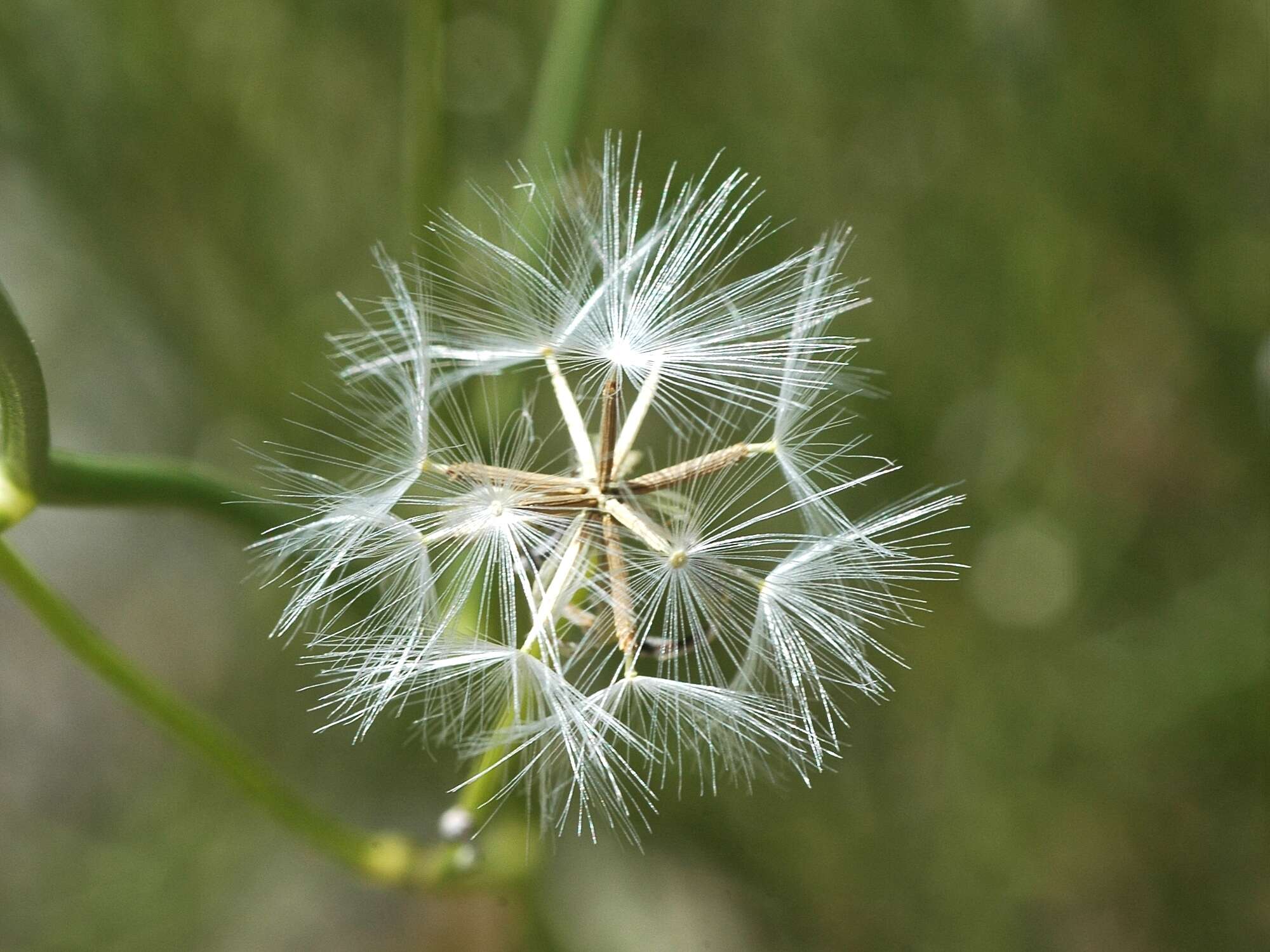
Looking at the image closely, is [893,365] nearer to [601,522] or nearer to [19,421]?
[601,522]

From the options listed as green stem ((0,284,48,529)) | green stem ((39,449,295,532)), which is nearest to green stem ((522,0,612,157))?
green stem ((39,449,295,532))

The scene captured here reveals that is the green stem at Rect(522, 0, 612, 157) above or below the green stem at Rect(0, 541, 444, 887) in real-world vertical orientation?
above

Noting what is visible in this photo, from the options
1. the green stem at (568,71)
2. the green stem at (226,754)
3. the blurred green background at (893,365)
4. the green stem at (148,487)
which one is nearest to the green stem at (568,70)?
the green stem at (568,71)

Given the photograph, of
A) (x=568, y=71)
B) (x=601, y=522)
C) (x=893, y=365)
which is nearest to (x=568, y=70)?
(x=568, y=71)

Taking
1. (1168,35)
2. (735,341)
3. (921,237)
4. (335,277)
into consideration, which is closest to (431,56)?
(735,341)

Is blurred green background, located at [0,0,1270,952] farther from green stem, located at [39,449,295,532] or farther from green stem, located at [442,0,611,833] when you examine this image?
green stem, located at [39,449,295,532]
